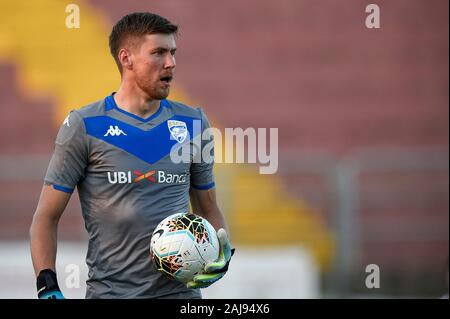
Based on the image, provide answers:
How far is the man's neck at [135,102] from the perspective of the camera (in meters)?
4.62

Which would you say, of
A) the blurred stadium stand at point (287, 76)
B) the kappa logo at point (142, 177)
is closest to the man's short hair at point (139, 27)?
the kappa logo at point (142, 177)

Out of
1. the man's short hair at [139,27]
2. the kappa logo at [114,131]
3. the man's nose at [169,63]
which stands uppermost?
the man's short hair at [139,27]

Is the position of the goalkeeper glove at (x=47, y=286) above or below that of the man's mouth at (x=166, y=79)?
below

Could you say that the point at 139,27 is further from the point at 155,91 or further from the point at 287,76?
the point at 287,76

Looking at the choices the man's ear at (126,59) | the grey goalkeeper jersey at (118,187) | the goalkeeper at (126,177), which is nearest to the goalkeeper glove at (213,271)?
the goalkeeper at (126,177)

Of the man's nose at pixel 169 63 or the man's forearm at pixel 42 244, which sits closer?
the man's forearm at pixel 42 244

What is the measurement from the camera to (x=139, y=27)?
15.2 ft

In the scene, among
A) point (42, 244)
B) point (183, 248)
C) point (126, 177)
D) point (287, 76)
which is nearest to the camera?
point (183, 248)

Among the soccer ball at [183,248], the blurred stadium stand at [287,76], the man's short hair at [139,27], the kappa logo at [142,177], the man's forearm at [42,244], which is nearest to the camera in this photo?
the soccer ball at [183,248]

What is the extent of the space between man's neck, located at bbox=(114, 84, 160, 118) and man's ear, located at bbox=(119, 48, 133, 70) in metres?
0.11

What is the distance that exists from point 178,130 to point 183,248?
0.72 meters

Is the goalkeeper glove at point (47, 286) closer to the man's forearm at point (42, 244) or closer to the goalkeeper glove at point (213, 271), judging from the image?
the man's forearm at point (42, 244)

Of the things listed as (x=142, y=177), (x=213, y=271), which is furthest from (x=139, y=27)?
(x=213, y=271)

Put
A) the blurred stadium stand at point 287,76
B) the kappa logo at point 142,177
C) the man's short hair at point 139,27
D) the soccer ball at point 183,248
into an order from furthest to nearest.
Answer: the blurred stadium stand at point 287,76
the man's short hair at point 139,27
the kappa logo at point 142,177
the soccer ball at point 183,248
